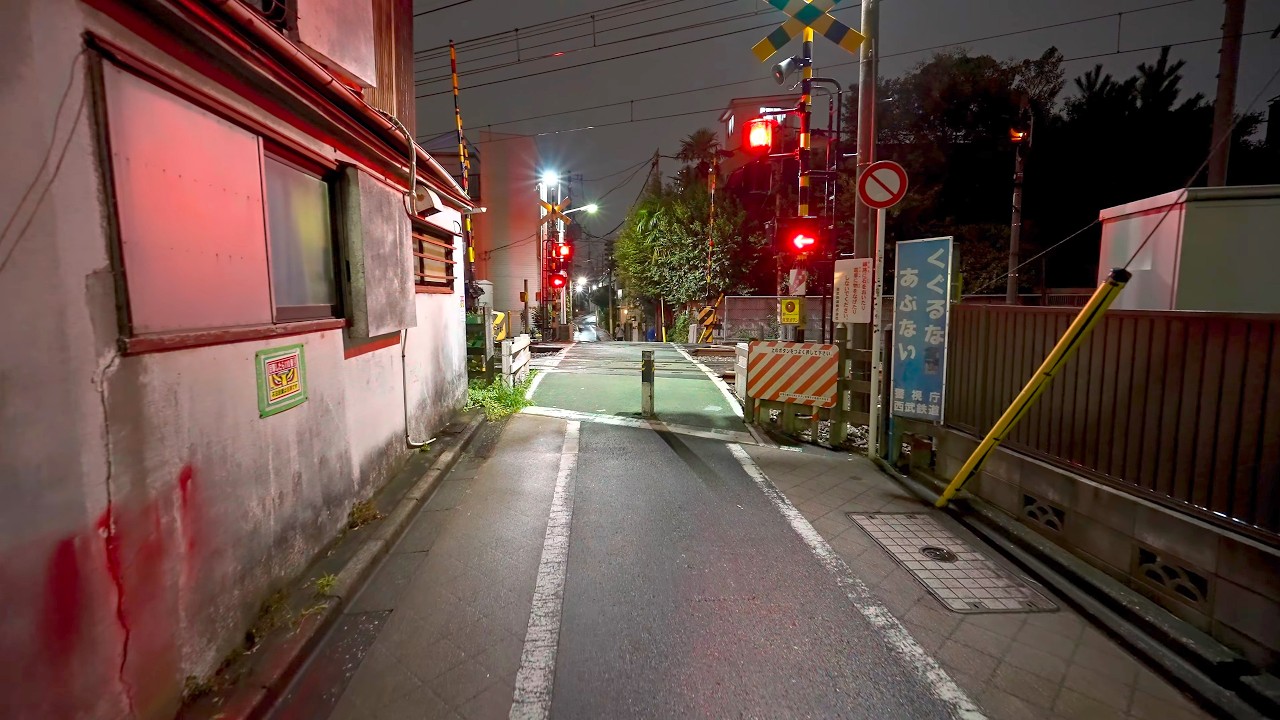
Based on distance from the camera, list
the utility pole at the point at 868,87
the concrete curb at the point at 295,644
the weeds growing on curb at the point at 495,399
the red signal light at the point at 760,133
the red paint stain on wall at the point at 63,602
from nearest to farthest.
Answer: the red paint stain on wall at the point at 63,602
the concrete curb at the point at 295,644
the utility pole at the point at 868,87
the weeds growing on curb at the point at 495,399
the red signal light at the point at 760,133

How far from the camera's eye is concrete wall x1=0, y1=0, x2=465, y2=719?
6.62ft

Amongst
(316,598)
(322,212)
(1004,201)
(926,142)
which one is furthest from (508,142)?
(316,598)

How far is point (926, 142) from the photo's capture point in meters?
25.0

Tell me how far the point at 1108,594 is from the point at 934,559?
3.73 feet

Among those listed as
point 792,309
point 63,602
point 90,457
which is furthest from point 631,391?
point 63,602

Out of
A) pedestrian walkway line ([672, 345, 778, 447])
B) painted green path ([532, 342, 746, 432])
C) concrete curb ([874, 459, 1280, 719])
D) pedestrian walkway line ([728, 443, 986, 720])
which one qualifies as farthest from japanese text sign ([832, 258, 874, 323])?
concrete curb ([874, 459, 1280, 719])

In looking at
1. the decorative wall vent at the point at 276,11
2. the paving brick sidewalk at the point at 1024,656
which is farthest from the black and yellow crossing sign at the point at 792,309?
the decorative wall vent at the point at 276,11

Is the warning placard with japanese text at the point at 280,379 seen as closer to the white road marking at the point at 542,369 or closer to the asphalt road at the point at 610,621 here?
the asphalt road at the point at 610,621

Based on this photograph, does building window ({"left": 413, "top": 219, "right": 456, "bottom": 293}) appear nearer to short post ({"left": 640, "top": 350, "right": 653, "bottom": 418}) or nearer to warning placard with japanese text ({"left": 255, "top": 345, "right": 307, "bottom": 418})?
warning placard with japanese text ({"left": 255, "top": 345, "right": 307, "bottom": 418})

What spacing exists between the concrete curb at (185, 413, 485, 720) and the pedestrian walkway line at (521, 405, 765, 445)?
425 centimetres

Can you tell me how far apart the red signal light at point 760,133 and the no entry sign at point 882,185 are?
17.8ft

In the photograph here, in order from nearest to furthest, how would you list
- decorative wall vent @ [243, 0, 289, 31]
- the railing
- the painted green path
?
1. decorative wall vent @ [243, 0, 289, 31]
2. the painted green path
3. the railing

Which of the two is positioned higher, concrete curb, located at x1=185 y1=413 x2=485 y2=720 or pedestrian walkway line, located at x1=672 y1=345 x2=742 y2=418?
pedestrian walkway line, located at x1=672 y1=345 x2=742 y2=418

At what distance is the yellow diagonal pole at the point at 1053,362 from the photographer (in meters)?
4.14
